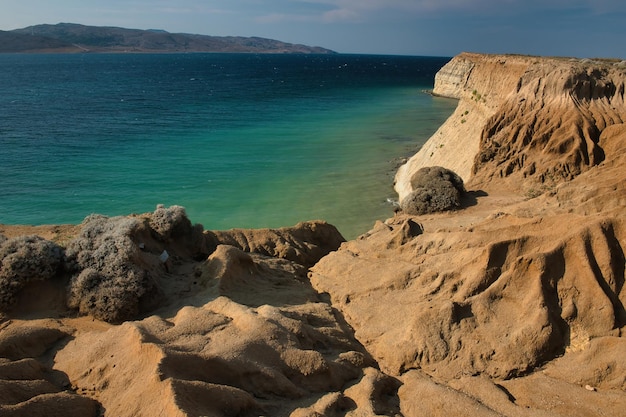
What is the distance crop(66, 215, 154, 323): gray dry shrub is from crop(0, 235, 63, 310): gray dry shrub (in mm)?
343

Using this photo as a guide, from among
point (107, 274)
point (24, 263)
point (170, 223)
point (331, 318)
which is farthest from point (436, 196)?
point (24, 263)

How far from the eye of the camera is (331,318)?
9.63 meters

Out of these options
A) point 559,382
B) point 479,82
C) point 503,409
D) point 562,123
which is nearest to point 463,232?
point 559,382

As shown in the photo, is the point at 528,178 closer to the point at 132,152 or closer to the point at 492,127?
the point at 492,127

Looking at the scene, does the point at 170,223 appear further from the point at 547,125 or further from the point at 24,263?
the point at 547,125

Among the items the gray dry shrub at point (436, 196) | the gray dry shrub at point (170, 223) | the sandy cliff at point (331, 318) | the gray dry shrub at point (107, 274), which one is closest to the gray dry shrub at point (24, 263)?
the sandy cliff at point (331, 318)

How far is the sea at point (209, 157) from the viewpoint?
2288 cm

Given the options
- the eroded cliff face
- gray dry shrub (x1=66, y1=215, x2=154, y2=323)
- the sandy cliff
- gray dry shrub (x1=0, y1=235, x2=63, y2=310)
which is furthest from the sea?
gray dry shrub (x1=0, y1=235, x2=63, y2=310)

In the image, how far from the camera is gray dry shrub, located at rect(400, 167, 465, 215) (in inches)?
609

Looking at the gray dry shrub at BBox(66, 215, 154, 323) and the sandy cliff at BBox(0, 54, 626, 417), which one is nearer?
the sandy cliff at BBox(0, 54, 626, 417)

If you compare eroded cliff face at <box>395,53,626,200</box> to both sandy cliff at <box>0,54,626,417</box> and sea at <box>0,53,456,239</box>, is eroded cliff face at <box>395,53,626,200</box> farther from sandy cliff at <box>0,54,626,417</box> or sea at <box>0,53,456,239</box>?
sea at <box>0,53,456,239</box>

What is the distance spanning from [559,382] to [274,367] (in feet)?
15.3

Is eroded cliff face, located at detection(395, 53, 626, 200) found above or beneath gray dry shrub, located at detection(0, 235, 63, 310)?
above

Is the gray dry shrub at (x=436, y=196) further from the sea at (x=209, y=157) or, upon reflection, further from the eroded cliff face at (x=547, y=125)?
the sea at (x=209, y=157)
